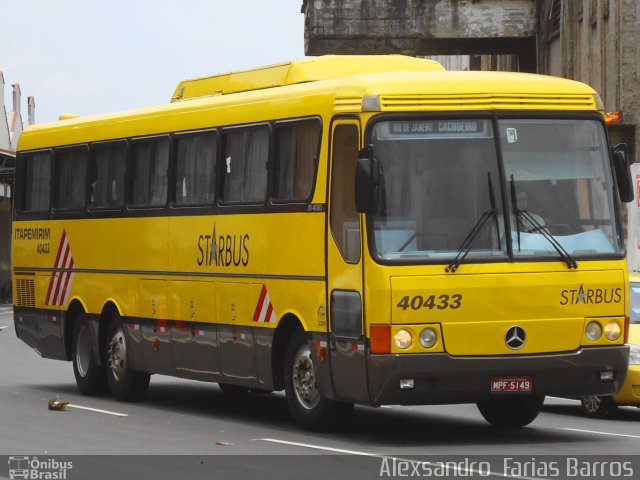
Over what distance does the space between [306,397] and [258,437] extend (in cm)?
65

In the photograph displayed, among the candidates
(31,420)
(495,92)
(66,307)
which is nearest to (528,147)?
(495,92)

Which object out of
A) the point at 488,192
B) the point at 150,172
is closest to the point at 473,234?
the point at 488,192

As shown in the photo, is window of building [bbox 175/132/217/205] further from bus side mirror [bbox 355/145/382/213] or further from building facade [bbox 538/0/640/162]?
building facade [bbox 538/0/640/162]

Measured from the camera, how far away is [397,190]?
47.1 feet

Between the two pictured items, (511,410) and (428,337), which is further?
(511,410)

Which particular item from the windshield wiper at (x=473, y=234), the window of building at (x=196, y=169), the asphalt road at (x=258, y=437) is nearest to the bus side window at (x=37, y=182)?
the asphalt road at (x=258, y=437)

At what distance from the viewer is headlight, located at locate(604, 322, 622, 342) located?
14.8m

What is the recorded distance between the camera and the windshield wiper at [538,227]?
1452 cm

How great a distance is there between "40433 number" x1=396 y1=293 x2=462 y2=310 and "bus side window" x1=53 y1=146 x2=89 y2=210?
303 inches

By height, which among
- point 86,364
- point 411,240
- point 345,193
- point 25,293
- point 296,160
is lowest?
point 86,364

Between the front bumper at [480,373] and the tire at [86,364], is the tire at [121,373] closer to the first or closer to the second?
the tire at [86,364]

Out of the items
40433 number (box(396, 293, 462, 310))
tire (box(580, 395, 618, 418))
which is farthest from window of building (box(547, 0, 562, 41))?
40433 number (box(396, 293, 462, 310))

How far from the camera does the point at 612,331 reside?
14.8m

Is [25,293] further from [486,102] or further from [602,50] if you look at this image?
[602,50]
